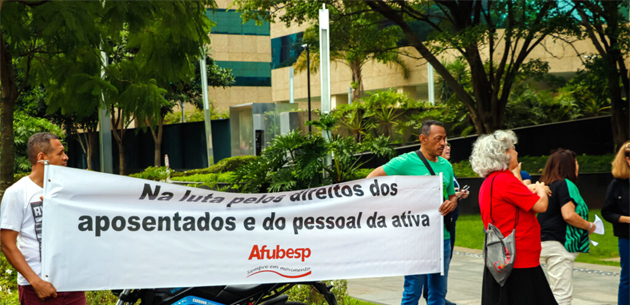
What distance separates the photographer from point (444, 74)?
20000mm

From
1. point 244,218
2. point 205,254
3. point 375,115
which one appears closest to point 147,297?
point 205,254

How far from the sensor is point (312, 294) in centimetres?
720

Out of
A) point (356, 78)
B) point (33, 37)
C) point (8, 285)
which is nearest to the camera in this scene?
point (8, 285)

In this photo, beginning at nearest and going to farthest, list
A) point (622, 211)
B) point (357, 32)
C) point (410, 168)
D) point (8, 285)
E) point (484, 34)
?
point (410, 168) → point (622, 211) → point (8, 285) → point (484, 34) → point (357, 32)

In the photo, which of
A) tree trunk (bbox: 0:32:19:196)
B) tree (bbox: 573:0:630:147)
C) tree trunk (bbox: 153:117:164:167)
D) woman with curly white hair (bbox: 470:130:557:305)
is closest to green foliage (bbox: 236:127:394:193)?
woman with curly white hair (bbox: 470:130:557:305)

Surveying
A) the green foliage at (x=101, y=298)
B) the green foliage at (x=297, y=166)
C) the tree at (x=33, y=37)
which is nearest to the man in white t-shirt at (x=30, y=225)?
the green foliage at (x=101, y=298)

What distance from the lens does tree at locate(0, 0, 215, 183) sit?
9578mm

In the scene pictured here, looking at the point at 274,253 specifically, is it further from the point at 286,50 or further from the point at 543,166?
the point at 286,50

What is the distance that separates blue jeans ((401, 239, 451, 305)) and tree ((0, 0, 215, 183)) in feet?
17.9

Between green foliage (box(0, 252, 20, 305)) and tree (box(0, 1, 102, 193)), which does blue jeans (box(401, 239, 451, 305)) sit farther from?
tree (box(0, 1, 102, 193))

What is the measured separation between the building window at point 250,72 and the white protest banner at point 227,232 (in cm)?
5887

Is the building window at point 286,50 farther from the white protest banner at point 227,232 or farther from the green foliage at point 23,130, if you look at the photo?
the white protest banner at point 227,232

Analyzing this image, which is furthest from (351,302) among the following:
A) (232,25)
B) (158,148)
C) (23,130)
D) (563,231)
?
(232,25)

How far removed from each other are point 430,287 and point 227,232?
2044 mm
